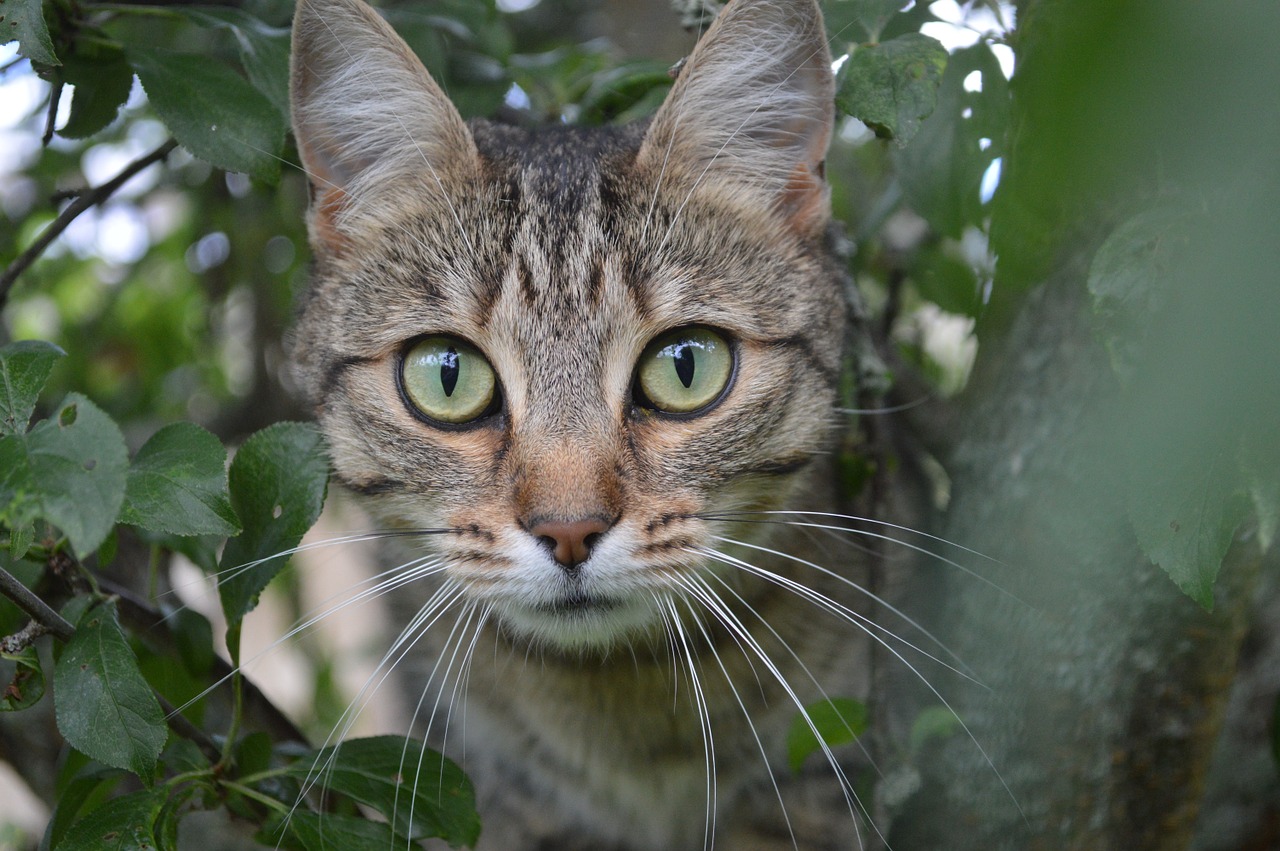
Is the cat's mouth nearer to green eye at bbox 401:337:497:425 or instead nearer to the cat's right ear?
green eye at bbox 401:337:497:425

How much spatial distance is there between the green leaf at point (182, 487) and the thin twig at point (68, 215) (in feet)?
2.26

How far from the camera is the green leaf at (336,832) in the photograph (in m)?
1.39

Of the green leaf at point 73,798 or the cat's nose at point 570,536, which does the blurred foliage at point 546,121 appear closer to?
the green leaf at point 73,798

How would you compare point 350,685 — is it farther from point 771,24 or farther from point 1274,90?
point 1274,90

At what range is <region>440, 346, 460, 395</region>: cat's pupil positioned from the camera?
70.4 inches

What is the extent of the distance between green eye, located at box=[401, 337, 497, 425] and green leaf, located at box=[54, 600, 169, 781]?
2.09 feet

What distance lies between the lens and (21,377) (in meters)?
1.25

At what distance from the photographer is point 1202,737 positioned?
63.5 inches

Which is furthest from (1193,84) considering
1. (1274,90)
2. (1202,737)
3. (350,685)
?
(350,685)

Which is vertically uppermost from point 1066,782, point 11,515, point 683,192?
point 683,192

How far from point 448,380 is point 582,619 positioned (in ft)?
1.54

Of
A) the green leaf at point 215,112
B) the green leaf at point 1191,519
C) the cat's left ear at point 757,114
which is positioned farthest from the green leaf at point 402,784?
the cat's left ear at point 757,114

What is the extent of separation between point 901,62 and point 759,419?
618 millimetres

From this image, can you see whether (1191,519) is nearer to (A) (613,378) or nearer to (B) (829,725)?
(B) (829,725)
